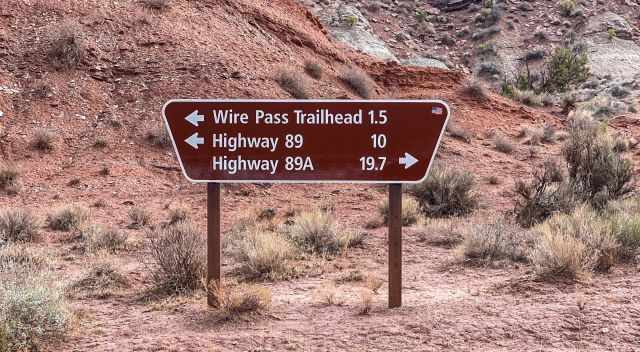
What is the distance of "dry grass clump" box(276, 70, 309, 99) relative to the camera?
59.8ft

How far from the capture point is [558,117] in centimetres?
2533

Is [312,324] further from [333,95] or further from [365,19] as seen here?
[365,19]

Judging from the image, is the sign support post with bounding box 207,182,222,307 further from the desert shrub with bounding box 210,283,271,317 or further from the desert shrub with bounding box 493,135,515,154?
the desert shrub with bounding box 493,135,515,154

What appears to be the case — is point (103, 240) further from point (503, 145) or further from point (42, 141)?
point (503, 145)

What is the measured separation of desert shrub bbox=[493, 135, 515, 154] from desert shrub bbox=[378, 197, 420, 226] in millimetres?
8343

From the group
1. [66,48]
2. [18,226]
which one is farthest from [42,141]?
[18,226]

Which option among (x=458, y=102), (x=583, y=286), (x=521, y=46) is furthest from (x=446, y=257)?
(x=521, y=46)

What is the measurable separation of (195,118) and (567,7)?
42.9 meters

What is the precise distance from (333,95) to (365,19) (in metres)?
18.8

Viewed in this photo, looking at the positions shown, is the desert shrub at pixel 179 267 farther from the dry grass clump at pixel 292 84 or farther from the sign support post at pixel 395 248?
the dry grass clump at pixel 292 84

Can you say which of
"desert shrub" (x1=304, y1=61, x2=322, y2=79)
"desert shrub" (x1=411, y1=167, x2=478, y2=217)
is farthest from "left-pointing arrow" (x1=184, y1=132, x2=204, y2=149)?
"desert shrub" (x1=304, y1=61, x2=322, y2=79)

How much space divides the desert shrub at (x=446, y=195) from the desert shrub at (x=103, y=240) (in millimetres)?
4881

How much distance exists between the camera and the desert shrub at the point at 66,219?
1026cm

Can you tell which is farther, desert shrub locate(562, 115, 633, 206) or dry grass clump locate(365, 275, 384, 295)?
desert shrub locate(562, 115, 633, 206)
